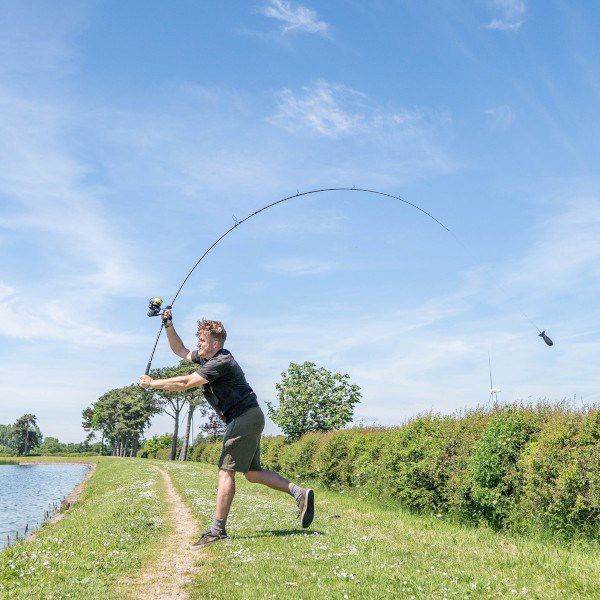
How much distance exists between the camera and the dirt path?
7.11m

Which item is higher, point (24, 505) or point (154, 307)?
point (154, 307)

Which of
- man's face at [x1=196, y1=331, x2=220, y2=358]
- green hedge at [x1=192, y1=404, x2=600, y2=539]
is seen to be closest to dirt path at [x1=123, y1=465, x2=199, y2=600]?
man's face at [x1=196, y1=331, x2=220, y2=358]

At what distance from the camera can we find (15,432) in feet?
559

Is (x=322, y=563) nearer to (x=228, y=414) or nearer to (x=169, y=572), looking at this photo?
(x=169, y=572)

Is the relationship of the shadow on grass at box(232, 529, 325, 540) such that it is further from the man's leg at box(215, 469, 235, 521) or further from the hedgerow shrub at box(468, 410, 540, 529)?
the hedgerow shrub at box(468, 410, 540, 529)

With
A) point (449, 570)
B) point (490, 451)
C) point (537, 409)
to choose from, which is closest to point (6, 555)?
point (449, 570)

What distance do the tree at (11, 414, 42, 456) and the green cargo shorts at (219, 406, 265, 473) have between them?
177334 mm

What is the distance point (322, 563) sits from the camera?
7668 millimetres

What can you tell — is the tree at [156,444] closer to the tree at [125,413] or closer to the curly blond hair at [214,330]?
the tree at [125,413]

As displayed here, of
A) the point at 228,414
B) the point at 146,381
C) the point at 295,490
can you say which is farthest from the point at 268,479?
the point at 146,381

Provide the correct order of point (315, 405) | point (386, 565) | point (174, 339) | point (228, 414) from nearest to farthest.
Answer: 1. point (386, 565)
2. point (228, 414)
3. point (174, 339)
4. point (315, 405)

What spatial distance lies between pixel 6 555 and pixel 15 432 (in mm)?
181946

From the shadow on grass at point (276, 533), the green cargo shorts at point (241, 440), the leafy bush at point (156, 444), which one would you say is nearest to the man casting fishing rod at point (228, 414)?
the green cargo shorts at point (241, 440)

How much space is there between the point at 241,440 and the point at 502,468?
646cm
